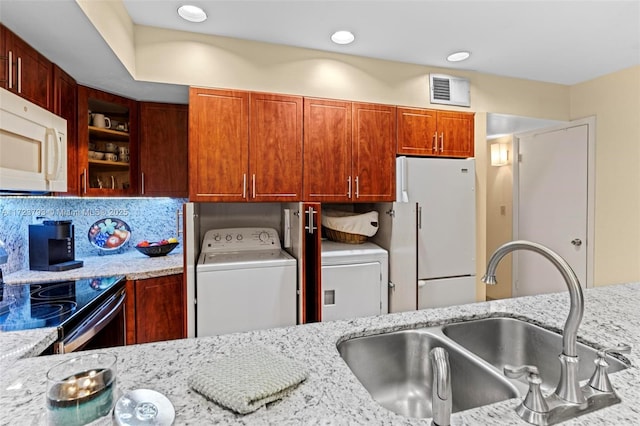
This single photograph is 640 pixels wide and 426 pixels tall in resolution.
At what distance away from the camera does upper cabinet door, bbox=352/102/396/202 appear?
2516 millimetres

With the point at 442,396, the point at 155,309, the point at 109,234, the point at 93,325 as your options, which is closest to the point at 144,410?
the point at 442,396

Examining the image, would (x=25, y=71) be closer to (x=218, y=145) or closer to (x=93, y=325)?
(x=218, y=145)

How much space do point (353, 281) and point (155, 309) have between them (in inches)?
55.1

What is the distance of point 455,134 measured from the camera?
2.77 metres

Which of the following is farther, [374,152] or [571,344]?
[374,152]

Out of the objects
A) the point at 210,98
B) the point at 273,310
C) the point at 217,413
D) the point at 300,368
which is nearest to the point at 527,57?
the point at 210,98

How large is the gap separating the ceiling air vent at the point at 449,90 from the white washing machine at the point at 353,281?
1.43m

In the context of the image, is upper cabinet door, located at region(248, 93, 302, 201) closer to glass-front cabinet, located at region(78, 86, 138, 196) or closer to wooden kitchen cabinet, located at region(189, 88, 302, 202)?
wooden kitchen cabinet, located at region(189, 88, 302, 202)

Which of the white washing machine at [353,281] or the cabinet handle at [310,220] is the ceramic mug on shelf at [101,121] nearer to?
the cabinet handle at [310,220]

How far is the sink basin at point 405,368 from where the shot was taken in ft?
3.30

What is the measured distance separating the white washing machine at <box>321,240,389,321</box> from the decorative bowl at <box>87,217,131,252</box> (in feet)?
5.42

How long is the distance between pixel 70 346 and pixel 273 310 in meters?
1.14

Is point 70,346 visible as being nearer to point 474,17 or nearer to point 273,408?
point 273,408

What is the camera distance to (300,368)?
32.4 inches
